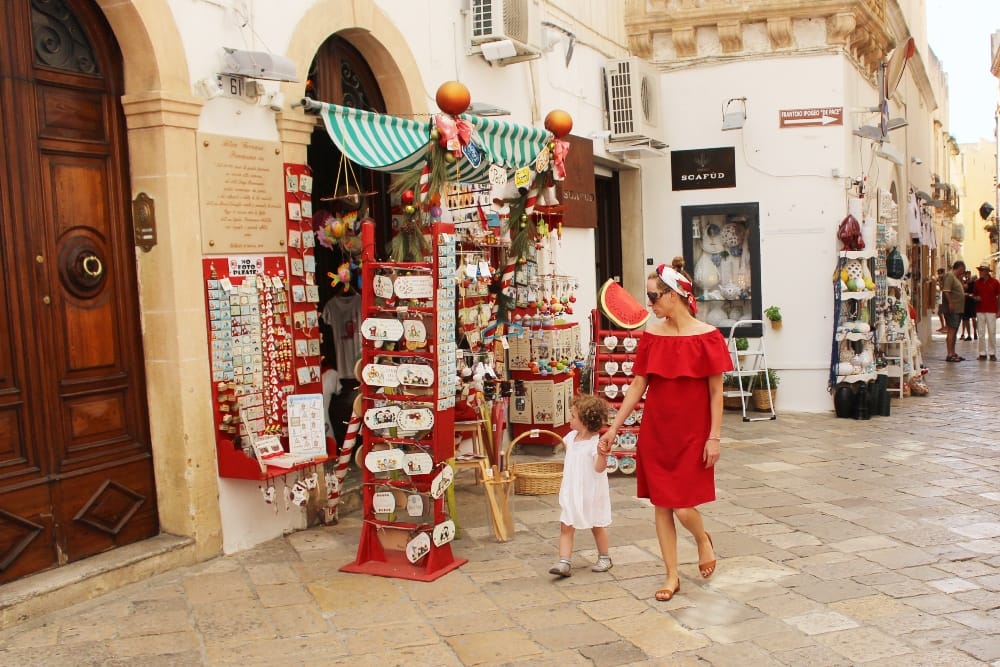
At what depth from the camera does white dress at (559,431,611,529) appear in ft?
16.5

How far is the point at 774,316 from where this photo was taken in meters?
10.6

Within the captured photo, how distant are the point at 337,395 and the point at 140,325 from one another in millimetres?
2222

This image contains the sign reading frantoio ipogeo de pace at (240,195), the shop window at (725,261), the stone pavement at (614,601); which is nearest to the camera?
the stone pavement at (614,601)

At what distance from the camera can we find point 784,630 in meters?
4.26

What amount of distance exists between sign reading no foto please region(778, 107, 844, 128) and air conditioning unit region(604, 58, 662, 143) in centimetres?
151

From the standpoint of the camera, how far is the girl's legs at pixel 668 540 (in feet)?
15.7

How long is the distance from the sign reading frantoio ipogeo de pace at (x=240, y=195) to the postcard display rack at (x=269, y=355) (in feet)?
0.26

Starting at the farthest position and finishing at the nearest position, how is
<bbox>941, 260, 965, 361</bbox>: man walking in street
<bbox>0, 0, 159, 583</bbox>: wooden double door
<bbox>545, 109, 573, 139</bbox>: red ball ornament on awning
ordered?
<bbox>941, 260, 965, 361</bbox>: man walking in street
<bbox>545, 109, 573, 139</bbox>: red ball ornament on awning
<bbox>0, 0, 159, 583</bbox>: wooden double door

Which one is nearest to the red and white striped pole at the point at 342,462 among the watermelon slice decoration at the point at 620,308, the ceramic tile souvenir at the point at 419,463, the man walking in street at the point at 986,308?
the ceramic tile souvenir at the point at 419,463

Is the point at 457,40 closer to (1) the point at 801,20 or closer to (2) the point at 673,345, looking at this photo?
(2) the point at 673,345

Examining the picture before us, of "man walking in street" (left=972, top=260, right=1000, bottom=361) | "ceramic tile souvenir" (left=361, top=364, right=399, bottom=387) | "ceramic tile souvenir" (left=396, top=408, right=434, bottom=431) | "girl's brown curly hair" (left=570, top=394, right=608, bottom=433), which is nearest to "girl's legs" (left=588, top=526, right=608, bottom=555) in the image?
"girl's brown curly hair" (left=570, top=394, right=608, bottom=433)

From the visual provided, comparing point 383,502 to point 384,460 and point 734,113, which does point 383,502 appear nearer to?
point 384,460

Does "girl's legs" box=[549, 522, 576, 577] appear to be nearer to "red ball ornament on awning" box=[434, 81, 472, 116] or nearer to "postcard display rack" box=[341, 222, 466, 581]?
"postcard display rack" box=[341, 222, 466, 581]

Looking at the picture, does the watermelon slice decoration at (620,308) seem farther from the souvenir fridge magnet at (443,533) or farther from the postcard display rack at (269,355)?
the souvenir fridge magnet at (443,533)
